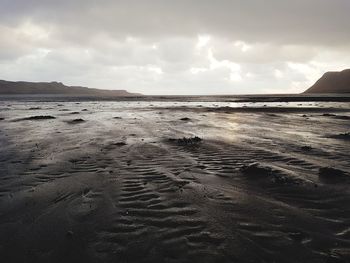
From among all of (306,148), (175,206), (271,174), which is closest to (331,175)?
(271,174)

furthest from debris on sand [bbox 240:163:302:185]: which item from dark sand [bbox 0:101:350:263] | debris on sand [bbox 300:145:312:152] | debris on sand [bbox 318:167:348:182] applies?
debris on sand [bbox 300:145:312:152]

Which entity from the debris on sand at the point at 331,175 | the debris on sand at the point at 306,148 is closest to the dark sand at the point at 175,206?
the debris on sand at the point at 331,175

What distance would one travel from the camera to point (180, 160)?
11.8 meters

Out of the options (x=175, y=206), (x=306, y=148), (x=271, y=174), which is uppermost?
(x=306, y=148)

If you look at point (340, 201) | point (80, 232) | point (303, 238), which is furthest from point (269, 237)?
point (80, 232)

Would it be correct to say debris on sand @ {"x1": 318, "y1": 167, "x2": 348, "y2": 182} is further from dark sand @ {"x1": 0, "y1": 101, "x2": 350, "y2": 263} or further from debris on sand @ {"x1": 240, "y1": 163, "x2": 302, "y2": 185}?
debris on sand @ {"x1": 240, "y1": 163, "x2": 302, "y2": 185}

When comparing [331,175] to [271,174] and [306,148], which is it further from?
[306,148]

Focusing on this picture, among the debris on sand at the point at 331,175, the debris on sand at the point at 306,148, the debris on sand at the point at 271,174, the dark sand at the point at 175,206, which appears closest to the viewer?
the dark sand at the point at 175,206

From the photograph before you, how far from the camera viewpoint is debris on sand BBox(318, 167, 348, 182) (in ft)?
30.0

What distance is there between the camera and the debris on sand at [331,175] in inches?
360

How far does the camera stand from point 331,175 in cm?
941

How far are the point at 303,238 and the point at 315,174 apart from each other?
179 inches

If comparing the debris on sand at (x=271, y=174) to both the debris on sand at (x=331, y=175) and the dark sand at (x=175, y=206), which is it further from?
the debris on sand at (x=331, y=175)

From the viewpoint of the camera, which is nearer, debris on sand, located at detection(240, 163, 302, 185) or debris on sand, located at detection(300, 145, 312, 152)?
debris on sand, located at detection(240, 163, 302, 185)
